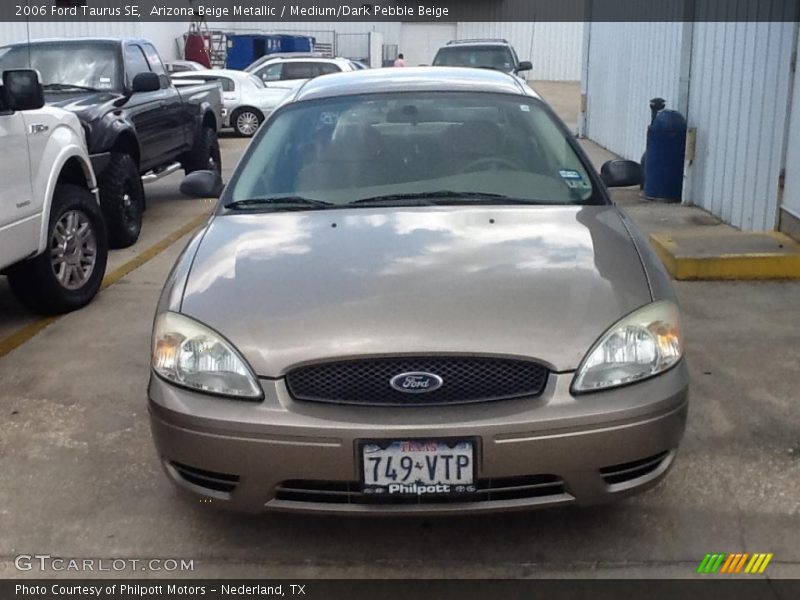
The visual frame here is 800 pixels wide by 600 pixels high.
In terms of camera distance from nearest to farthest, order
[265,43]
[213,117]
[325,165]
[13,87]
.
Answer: [325,165]
[13,87]
[213,117]
[265,43]

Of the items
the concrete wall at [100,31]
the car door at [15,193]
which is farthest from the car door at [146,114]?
the concrete wall at [100,31]

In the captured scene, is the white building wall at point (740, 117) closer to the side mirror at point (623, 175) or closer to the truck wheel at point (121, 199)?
the side mirror at point (623, 175)

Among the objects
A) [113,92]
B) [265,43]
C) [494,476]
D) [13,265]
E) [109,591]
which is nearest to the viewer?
[494,476]

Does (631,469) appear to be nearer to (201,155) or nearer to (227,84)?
(201,155)

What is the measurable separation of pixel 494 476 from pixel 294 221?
4.63 feet

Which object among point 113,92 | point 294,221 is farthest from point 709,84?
point 294,221

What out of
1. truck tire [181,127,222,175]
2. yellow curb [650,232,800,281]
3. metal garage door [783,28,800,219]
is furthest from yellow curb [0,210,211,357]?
metal garage door [783,28,800,219]

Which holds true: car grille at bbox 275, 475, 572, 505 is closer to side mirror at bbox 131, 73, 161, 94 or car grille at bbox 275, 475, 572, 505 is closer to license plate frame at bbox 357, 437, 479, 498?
license plate frame at bbox 357, 437, 479, 498

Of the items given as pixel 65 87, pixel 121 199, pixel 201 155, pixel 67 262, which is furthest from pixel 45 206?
pixel 201 155

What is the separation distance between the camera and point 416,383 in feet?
9.11

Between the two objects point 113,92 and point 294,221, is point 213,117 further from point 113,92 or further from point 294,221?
point 294,221

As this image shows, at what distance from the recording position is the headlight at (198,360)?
2.85 metres

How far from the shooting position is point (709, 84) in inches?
332

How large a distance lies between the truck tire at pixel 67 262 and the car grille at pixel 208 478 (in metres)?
3.04
